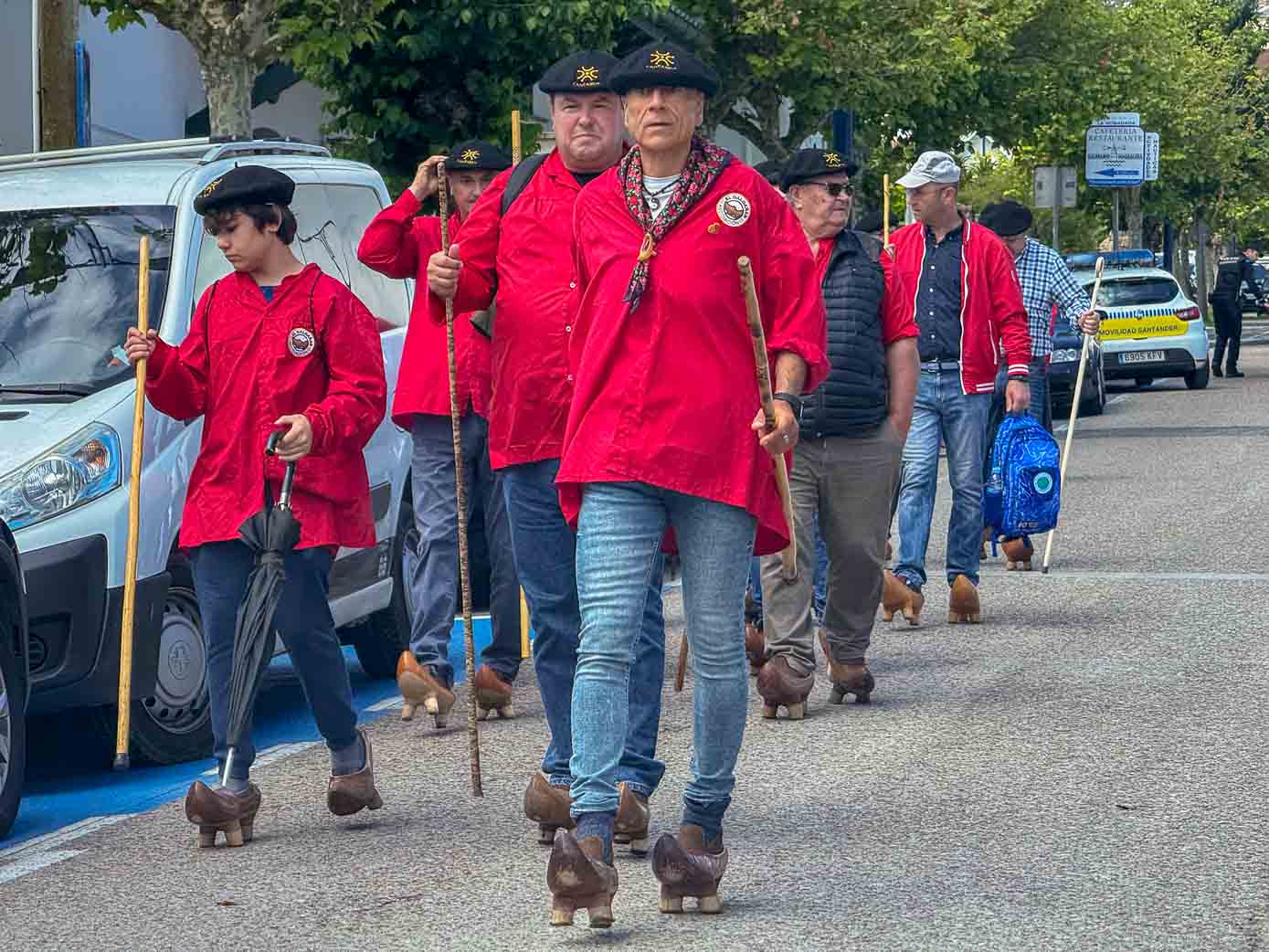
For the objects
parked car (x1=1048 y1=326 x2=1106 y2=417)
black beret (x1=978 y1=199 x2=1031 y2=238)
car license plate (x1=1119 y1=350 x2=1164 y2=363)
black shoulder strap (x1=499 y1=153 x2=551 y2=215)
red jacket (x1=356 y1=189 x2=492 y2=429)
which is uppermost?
black shoulder strap (x1=499 y1=153 x2=551 y2=215)

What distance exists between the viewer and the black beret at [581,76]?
614 cm

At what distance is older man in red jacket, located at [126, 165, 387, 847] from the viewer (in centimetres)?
652

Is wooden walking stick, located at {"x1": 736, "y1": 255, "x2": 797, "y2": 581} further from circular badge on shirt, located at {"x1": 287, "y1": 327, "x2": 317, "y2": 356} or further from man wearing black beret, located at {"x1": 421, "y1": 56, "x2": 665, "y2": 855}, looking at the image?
circular badge on shirt, located at {"x1": 287, "y1": 327, "x2": 317, "y2": 356}

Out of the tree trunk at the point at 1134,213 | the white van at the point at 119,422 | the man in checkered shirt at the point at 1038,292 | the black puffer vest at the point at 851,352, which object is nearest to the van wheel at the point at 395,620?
the white van at the point at 119,422

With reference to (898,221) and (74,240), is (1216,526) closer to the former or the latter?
(74,240)

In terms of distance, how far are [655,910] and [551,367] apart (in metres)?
1.49

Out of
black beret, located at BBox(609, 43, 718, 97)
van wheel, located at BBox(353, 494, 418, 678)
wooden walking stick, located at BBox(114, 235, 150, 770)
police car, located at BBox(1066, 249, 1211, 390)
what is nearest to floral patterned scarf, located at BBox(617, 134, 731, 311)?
black beret, located at BBox(609, 43, 718, 97)

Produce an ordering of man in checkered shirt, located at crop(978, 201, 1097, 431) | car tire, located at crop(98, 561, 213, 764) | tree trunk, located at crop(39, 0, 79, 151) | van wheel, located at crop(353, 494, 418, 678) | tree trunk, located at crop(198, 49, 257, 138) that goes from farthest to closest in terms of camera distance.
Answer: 1. tree trunk, located at crop(39, 0, 79, 151)
2. tree trunk, located at crop(198, 49, 257, 138)
3. man in checkered shirt, located at crop(978, 201, 1097, 431)
4. van wheel, located at crop(353, 494, 418, 678)
5. car tire, located at crop(98, 561, 213, 764)

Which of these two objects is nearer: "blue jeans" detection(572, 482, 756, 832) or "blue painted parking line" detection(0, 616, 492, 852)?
"blue jeans" detection(572, 482, 756, 832)

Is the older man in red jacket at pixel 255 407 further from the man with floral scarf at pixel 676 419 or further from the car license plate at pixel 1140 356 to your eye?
the car license plate at pixel 1140 356

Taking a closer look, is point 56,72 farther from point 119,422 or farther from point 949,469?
point 119,422

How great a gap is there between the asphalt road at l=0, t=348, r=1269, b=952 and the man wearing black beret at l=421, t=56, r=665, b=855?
323 millimetres

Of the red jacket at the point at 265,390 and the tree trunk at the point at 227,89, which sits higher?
the tree trunk at the point at 227,89

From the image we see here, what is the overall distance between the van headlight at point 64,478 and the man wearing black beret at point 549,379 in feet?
5.50
